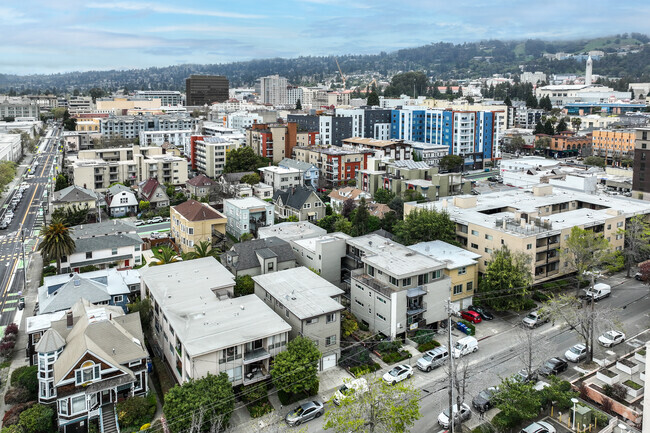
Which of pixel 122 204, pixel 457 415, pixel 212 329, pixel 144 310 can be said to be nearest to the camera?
pixel 457 415

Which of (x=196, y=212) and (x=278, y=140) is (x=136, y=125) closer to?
(x=278, y=140)

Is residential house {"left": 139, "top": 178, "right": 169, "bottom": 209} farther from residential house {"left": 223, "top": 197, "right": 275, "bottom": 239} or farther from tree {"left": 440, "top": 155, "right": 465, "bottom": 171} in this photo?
tree {"left": 440, "top": 155, "right": 465, "bottom": 171}

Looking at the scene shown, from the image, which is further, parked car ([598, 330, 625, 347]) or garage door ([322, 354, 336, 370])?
parked car ([598, 330, 625, 347])

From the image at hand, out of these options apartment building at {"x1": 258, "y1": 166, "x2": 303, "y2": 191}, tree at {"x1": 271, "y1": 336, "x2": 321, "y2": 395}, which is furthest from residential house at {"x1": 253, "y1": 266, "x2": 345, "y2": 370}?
apartment building at {"x1": 258, "y1": 166, "x2": 303, "y2": 191}

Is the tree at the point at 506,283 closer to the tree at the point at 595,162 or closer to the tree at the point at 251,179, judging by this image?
the tree at the point at 251,179

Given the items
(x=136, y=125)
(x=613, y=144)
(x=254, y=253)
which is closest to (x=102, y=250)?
(x=254, y=253)

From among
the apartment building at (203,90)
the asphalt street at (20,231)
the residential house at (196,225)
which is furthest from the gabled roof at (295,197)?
the apartment building at (203,90)
